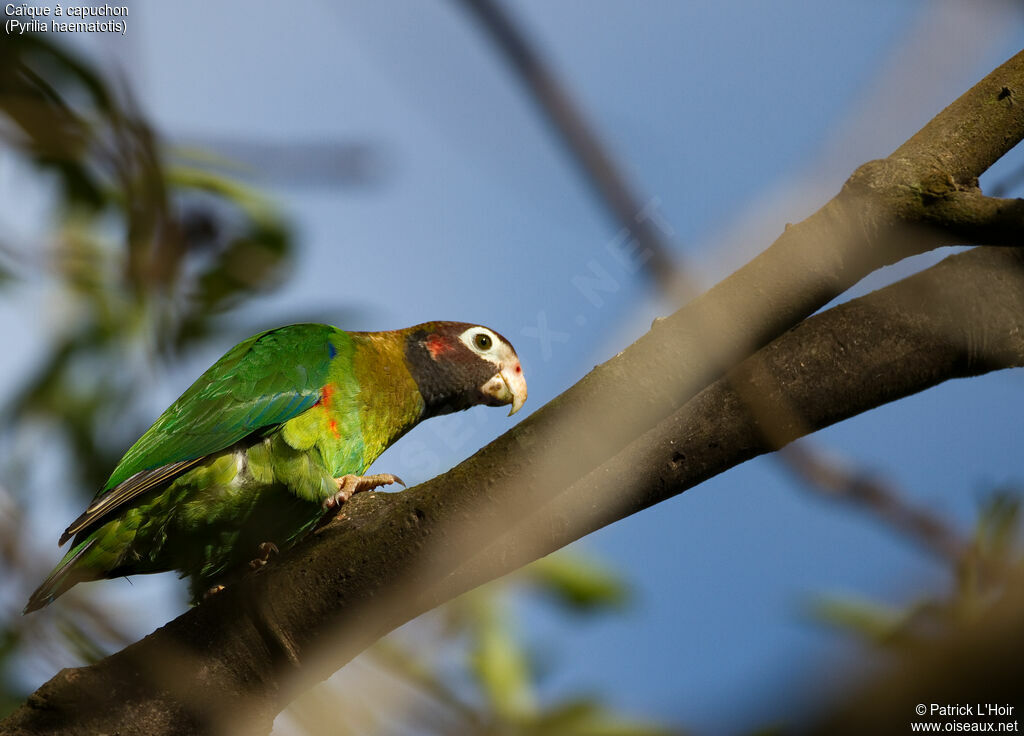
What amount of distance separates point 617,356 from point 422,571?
0.83 meters

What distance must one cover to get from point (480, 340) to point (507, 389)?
1.09ft

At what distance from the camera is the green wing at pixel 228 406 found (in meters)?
3.80

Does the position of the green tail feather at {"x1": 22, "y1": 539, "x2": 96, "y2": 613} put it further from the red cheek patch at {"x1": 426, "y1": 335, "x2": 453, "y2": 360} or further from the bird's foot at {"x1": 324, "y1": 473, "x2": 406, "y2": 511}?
the red cheek patch at {"x1": 426, "y1": 335, "x2": 453, "y2": 360}

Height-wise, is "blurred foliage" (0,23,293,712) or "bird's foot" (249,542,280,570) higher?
"blurred foliage" (0,23,293,712)

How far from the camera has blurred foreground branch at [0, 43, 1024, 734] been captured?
2209mm

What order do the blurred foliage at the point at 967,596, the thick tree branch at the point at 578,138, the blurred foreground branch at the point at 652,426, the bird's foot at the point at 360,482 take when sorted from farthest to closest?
the bird's foot at the point at 360,482
the blurred foreground branch at the point at 652,426
the thick tree branch at the point at 578,138
the blurred foliage at the point at 967,596

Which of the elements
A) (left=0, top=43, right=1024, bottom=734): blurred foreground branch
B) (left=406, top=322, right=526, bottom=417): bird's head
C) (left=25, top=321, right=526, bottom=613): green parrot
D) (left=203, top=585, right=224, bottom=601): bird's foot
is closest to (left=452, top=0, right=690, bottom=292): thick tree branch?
(left=0, top=43, right=1024, bottom=734): blurred foreground branch

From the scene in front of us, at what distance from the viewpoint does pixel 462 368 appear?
5.04 m

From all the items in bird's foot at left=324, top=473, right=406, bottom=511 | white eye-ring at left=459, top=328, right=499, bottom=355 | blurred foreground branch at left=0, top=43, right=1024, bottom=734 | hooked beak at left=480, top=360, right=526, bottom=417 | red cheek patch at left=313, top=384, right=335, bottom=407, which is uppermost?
white eye-ring at left=459, top=328, right=499, bottom=355

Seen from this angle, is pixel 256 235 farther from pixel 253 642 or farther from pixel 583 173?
pixel 583 173

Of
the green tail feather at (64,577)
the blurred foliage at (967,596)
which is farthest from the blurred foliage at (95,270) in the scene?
the blurred foliage at (967,596)

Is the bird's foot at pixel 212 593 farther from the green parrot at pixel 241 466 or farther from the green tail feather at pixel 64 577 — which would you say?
the green tail feather at pixel 64 577

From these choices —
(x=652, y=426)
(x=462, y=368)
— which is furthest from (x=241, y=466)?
(x=652, y=426)

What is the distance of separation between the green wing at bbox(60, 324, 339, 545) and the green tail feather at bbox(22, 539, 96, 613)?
0.29 ft
